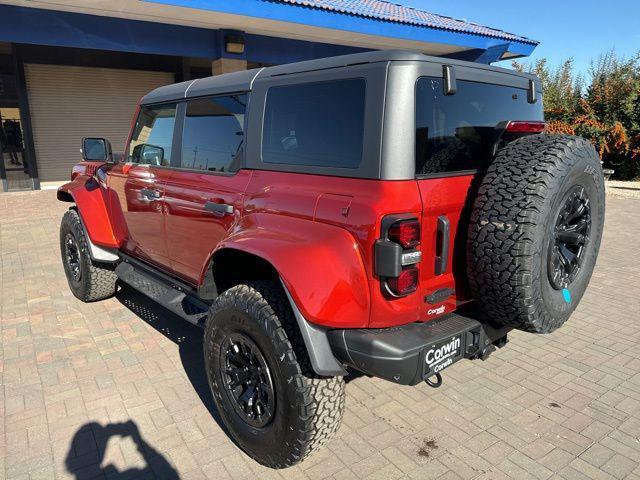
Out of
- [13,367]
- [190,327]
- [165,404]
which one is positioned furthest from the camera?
[190,327]

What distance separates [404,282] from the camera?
2066 millimetres

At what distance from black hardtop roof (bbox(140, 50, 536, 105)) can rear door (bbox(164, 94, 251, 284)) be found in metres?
0.07

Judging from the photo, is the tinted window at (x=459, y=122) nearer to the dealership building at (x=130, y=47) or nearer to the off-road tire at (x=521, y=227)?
the off-road tire at (x=521, y=227)

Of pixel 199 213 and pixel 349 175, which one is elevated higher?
pixel 349 175

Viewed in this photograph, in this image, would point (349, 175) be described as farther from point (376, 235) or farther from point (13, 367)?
point (13, 367)

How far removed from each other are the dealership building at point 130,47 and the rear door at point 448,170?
741cm

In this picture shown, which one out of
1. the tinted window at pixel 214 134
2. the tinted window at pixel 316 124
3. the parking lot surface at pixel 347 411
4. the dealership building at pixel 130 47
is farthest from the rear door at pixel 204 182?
the dealership building at pixel 130 47

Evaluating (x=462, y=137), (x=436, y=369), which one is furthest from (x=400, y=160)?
(x=436, y=369)

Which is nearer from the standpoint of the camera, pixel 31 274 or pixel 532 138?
pixel 532 138

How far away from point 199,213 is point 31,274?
3.88 m

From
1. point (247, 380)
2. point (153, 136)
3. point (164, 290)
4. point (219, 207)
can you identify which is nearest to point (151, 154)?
point (153, 136)

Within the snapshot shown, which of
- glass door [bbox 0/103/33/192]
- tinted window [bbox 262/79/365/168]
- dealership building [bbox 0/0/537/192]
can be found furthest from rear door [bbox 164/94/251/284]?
glass door [bbox 0/103/33/192]

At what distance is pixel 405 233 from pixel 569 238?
104cm

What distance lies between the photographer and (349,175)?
2.15 meters
